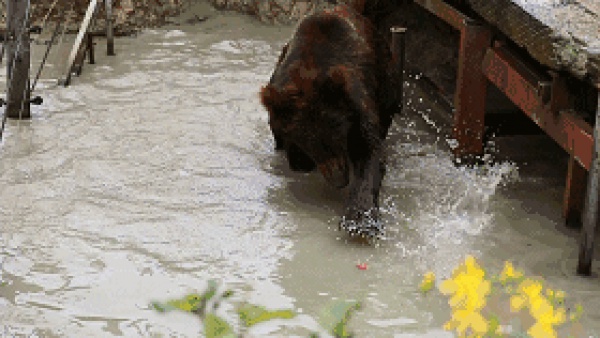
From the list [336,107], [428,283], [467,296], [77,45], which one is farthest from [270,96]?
[77,45]

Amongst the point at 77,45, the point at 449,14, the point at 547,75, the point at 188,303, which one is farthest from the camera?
the point at 77,45

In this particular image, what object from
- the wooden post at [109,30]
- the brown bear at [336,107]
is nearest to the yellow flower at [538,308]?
the brown bear at [336,107]

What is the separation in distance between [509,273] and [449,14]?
251cm

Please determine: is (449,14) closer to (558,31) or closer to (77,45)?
(558,31)

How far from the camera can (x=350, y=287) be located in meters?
5.28

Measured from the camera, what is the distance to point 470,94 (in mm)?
6863

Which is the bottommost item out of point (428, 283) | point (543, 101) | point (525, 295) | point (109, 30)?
point (428, 283)

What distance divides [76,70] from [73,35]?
1.15m

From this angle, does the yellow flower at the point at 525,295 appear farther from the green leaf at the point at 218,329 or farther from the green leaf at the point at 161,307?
the green leaf at the point at 161,307

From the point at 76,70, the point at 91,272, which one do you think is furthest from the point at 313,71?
the point at 76,70

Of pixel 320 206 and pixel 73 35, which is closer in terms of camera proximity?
pixel 320 206

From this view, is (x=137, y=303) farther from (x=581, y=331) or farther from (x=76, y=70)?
(x=76, y=70)

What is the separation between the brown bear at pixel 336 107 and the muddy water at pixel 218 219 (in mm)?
240

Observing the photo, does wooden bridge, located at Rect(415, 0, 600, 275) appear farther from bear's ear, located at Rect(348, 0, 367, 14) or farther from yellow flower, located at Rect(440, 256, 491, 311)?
bear's ear, located at Rect(348, 0, 367, 14)
